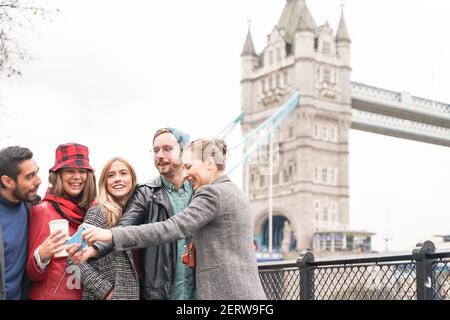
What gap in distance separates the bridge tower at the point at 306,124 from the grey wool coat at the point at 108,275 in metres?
46.9

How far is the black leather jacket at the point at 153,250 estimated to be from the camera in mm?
2697

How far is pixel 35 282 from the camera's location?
2.82 m

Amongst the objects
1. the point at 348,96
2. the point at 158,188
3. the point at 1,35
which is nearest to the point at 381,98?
the point at 348,96

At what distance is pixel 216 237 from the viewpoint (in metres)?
2.39

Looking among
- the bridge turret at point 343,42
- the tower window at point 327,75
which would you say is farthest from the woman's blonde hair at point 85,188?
the bridge turret at point 343,42

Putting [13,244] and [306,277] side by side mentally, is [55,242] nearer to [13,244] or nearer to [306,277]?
[13,244]

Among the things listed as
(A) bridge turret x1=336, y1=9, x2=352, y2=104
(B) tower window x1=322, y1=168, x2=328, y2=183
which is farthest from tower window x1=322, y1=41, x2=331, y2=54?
(B) tower window x1=322, y1=168, x2=328, y2=183

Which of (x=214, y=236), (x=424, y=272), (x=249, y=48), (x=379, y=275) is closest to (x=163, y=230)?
(x=214, y=236)

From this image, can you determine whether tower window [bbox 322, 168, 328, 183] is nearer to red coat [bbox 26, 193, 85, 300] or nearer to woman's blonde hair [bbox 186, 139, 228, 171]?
red coat [bbox 26, 193, 85, 300]

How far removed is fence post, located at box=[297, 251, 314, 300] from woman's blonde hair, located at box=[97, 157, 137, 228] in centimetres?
161

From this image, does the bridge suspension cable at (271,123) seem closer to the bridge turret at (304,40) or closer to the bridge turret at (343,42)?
the bridge turret at (304,40)

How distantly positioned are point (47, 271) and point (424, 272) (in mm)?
1666

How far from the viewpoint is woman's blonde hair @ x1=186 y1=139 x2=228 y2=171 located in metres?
2.46
